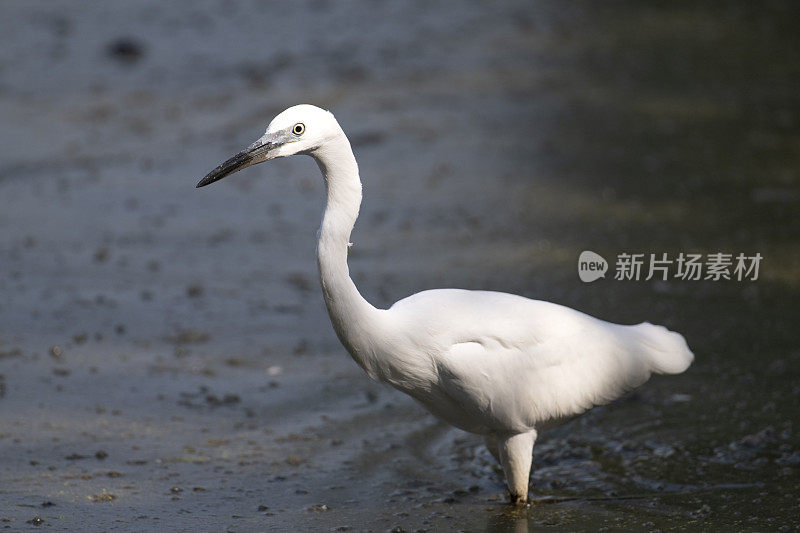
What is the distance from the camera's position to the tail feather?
423cm

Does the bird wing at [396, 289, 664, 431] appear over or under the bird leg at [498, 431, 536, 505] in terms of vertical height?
over

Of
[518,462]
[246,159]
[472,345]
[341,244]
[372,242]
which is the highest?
[372,242]

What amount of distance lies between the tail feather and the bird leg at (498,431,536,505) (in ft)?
2.05

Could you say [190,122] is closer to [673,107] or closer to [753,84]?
[673,107]

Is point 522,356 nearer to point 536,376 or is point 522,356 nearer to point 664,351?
point 536,376

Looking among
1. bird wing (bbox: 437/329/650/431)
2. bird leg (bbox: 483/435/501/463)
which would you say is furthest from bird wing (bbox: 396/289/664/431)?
bird leg (bbox: 483/435/501/463)

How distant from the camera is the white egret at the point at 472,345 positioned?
3633 mm

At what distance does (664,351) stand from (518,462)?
805 millimetres

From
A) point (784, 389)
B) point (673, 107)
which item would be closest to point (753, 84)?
point (673, 107)

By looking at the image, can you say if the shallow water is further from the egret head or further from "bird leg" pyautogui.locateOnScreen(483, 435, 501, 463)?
the egret head

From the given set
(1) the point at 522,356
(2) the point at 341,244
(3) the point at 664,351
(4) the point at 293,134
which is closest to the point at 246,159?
(4) the point at 293,134

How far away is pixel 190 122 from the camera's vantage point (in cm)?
920

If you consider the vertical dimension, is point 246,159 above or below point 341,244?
above

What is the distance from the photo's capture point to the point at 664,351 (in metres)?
4.25
